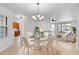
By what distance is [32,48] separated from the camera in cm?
287

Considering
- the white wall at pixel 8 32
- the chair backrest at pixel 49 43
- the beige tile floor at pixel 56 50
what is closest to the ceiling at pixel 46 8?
the white wall at pixel 8 32

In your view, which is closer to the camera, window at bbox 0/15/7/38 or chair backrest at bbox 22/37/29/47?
window at bbox 0/15/7/38

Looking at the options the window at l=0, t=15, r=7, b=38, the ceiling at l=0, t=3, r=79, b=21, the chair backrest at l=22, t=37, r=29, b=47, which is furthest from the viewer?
the chair backrest at l=22, t=37, r=29, b=47

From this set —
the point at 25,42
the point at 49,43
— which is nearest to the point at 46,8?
the point at 49,43

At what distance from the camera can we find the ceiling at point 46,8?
2619 millimetres

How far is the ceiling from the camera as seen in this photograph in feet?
8.59

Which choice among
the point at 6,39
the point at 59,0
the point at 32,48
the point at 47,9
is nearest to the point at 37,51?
the point at 32,48

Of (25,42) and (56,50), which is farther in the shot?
(25,42)

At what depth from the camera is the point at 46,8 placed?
8.87ft

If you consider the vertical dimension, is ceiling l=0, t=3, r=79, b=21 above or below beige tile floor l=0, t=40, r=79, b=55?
above

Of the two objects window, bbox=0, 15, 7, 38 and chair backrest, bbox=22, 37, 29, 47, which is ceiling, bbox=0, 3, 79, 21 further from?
chair backrest, bbox=22, 37, 29, 47

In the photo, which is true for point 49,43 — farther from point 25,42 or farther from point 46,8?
point 46,8

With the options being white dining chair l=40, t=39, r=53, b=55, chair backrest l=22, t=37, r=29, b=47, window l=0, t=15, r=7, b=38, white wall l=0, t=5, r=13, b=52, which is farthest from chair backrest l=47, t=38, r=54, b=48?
window l=0, t=15, r=7, b=38
